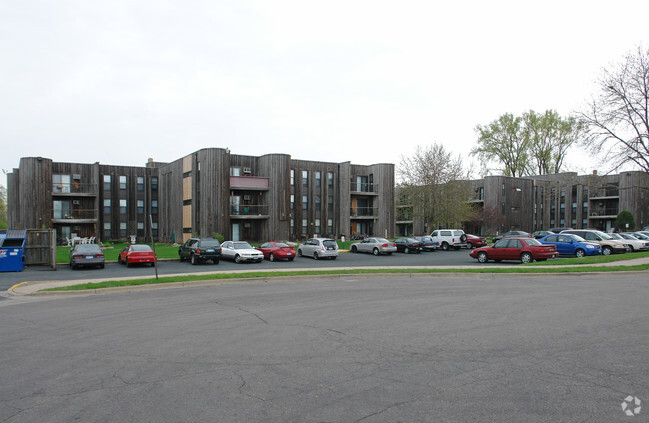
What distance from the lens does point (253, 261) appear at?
28344mm

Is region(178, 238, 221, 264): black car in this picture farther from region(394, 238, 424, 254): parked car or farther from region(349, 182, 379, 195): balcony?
region(349, 182, 379, 195): balcony

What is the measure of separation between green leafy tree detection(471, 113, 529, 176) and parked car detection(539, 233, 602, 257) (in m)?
51.1

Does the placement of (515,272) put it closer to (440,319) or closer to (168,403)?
(440,319)

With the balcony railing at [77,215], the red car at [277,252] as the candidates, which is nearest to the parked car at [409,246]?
the red car at [277,252]

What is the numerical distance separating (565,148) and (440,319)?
7635 centimetres

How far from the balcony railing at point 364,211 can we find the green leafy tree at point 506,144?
114 feet

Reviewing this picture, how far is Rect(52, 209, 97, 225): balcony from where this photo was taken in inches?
1854

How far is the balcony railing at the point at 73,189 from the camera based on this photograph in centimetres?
4778

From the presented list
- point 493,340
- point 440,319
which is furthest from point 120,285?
point 493,340

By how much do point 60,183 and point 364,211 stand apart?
108 feet

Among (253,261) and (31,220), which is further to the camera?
(31,220)

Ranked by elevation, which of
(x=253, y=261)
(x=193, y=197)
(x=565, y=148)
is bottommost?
(x=253, y=261)

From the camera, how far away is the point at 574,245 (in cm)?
2922

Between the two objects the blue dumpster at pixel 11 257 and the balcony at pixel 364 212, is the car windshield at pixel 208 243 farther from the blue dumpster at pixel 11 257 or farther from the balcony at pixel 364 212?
the balcony at pixel 364 212
